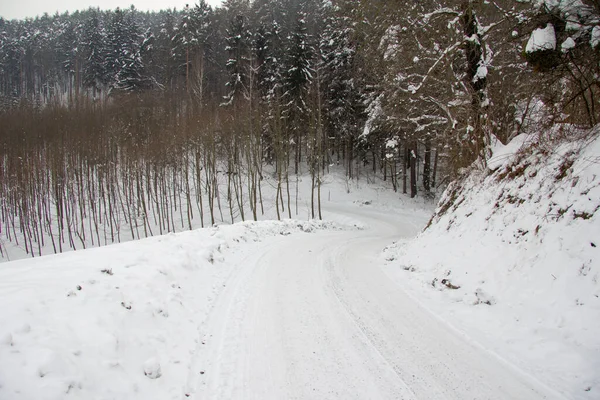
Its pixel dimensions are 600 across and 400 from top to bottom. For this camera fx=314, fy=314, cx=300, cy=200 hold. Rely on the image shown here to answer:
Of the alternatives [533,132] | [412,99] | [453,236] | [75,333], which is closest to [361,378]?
[75,333]

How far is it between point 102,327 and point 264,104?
28.5 metres

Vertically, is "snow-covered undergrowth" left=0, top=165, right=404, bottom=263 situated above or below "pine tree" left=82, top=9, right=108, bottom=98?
below

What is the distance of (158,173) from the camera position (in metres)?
30.8

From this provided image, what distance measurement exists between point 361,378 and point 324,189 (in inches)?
1240

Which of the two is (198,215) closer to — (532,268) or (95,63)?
(532,268)

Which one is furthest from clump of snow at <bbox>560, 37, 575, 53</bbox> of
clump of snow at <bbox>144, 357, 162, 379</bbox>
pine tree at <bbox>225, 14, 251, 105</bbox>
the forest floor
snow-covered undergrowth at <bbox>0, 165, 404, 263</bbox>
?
pine tree at <bbox>225, 14, 251, 105</bbox>

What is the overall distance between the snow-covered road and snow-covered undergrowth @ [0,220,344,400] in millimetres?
363

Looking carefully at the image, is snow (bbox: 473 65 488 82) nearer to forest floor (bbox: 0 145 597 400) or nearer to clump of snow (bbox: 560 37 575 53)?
clump of snow (bbox: 560 37 575 53)

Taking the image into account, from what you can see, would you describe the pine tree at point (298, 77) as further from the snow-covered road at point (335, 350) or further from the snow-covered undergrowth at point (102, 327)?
the snow-covered undergrowth at point (102, 327)

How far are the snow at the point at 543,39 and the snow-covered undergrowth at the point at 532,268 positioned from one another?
170cm

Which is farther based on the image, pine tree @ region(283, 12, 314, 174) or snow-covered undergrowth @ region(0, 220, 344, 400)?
pine tree @ region(283, 12, 314, 174)

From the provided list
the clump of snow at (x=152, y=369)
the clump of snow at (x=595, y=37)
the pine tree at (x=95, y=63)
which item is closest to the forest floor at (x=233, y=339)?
the clump of snow at (x=152, y=369)

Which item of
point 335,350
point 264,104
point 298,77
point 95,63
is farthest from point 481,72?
point 95,63

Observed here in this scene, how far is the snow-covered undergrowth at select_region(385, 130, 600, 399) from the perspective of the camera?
3.64 metres
